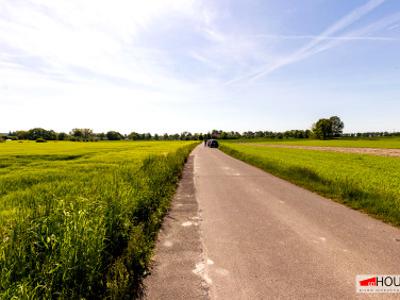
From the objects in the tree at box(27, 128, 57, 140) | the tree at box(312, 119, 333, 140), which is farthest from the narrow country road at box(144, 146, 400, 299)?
the tree at box(312, 119, 333, 140)

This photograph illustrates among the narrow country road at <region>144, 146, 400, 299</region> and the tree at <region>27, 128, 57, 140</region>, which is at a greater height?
the tree at <region>27, 128, 57, 140</region>

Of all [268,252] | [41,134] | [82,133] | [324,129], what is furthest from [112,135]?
[268,252]

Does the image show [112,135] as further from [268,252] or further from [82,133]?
[268,252]

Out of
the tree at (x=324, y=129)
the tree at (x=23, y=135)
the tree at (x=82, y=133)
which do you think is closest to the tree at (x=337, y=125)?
the tree at (x=324, y=129)

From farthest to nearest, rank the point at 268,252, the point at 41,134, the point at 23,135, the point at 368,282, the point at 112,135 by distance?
the point at 112,135, the point at 41,134, the point at 23,135, the point at 268,252, the point at 368,282

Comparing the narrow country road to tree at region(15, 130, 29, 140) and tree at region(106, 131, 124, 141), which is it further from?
tree at region(106, 131, 124, 141)

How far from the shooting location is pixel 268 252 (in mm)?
4176

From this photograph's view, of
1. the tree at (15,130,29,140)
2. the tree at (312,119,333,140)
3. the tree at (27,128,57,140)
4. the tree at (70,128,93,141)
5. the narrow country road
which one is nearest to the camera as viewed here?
the narrow country road

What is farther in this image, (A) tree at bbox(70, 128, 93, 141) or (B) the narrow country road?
(A) tree at bbox(70, 128, 93, 141)

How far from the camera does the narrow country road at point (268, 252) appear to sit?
3.16 metres

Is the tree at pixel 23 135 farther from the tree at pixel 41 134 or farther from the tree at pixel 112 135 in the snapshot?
the tree at pixel 112 135

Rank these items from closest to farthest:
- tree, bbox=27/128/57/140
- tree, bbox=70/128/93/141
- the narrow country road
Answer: the narrow country road
tree, bbox=27/128/57/140
tree, bbox=70/128/93/141

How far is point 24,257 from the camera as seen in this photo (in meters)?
2.73

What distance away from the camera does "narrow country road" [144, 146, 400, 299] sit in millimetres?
3164
